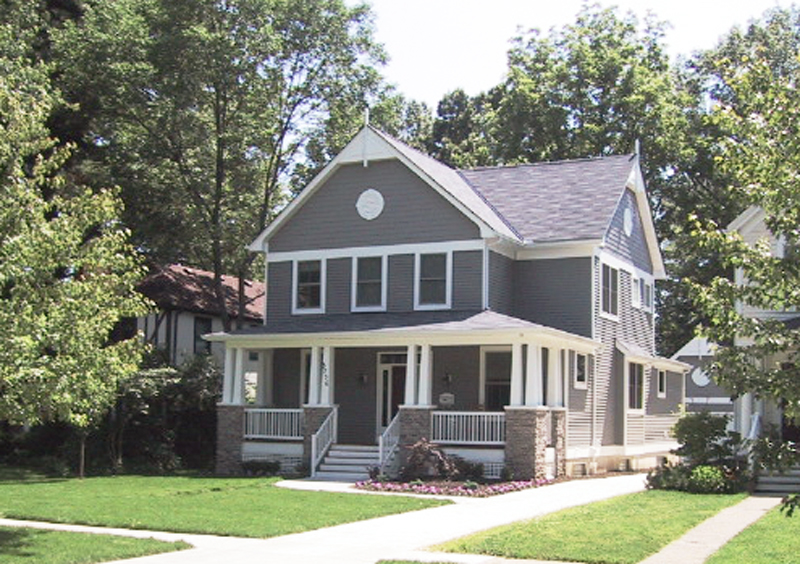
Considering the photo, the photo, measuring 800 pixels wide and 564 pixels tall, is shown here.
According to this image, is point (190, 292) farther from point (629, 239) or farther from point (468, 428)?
point (629, 239)

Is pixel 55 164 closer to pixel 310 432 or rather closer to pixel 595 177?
pixel 310 432

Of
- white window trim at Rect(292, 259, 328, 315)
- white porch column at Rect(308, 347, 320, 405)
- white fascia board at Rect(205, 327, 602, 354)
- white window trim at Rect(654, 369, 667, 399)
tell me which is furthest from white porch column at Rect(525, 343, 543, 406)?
white window trim at Rect(654, 369, 667, 399)

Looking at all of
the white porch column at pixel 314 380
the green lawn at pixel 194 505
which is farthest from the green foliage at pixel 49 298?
the white porch column at pixel 314 380

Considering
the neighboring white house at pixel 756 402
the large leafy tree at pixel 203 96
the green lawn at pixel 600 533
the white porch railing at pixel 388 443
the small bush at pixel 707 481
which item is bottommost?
the green lawn at pixel 600 533

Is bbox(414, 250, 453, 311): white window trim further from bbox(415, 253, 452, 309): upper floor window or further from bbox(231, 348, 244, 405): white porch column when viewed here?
bbox(231, 348, 244, 405): white porch column

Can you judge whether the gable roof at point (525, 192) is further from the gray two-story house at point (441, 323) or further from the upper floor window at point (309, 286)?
the upper floor window at point (309, 286)

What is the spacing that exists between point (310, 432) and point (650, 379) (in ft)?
40.7

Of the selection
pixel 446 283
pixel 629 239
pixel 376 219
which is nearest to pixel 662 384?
pixel 629 239

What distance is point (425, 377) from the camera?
25.3m

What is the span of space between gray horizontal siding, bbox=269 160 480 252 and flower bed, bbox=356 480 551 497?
721 centimetres

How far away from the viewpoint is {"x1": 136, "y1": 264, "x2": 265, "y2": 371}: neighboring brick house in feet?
117

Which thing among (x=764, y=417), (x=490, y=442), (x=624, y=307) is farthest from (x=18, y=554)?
(x=624, y=307)

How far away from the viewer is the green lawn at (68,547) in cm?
1284

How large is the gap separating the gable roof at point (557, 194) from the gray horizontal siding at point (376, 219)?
262 cm
